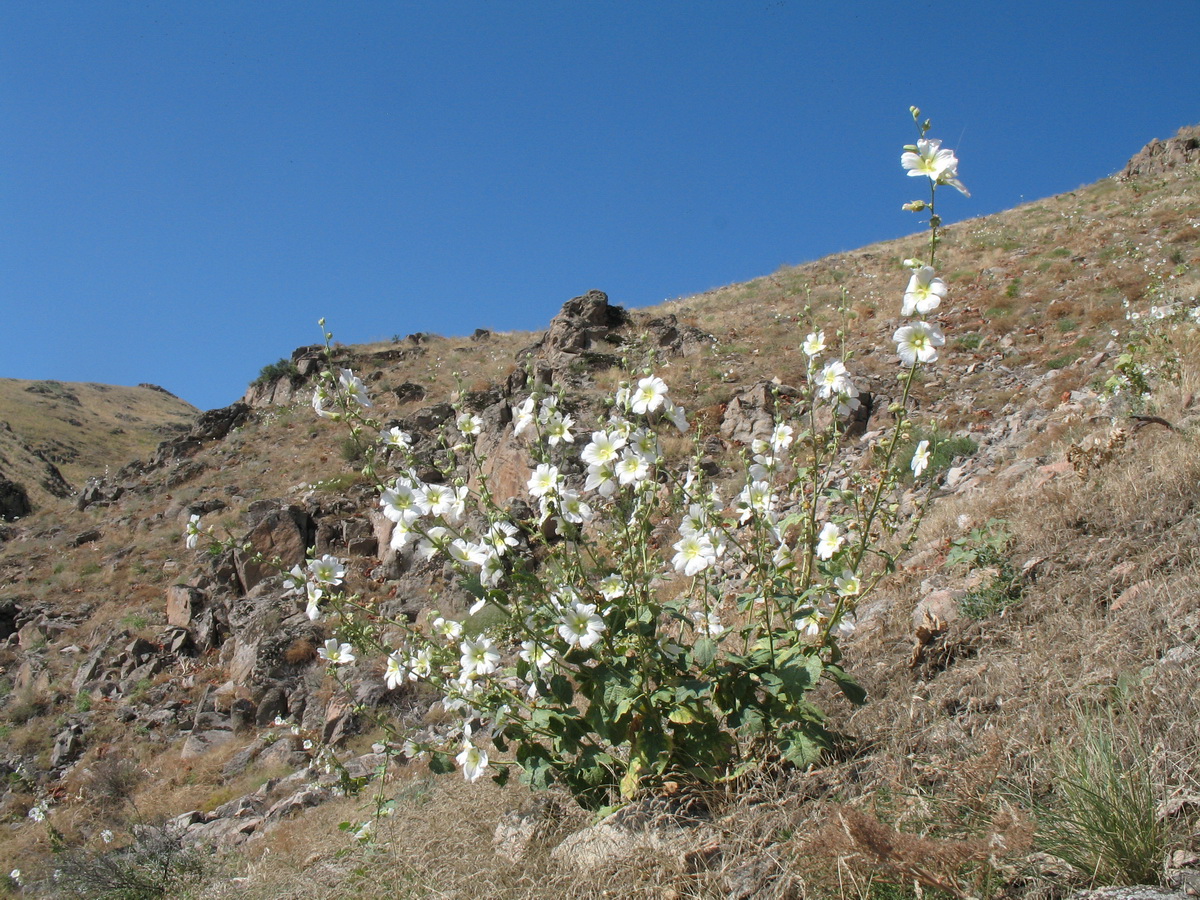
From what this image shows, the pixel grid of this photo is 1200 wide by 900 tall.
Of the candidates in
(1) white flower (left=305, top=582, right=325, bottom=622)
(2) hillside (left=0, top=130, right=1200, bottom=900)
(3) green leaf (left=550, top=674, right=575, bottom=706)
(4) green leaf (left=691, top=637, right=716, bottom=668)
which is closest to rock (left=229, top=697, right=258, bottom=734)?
(2) hillside (left=0, top=130, right=1200, bottom=900)

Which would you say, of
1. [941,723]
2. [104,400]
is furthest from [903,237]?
[104,400]

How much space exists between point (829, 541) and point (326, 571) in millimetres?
2102

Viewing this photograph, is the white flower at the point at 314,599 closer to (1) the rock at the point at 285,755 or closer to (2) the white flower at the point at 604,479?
(2) the white flower at the point at 604,479

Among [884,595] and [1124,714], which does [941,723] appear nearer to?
[1124,714]

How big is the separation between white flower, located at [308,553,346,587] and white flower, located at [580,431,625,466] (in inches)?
49.0

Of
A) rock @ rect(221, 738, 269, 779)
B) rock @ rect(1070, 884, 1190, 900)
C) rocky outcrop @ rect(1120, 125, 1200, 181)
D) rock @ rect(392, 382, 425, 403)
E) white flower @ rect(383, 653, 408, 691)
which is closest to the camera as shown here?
rock @ rect(1070, 884, 1190, 900)

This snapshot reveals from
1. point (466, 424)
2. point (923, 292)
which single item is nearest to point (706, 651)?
point (466, 424)

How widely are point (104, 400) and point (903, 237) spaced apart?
74949mm

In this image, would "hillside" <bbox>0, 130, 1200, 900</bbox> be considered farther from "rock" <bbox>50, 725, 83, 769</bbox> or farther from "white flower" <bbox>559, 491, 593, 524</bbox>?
"white flower" <bbox>559, 491, 593, 524</bbox>

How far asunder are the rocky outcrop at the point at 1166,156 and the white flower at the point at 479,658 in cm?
2936

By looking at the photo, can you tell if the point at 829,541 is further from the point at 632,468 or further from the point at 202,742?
the point at 202,742

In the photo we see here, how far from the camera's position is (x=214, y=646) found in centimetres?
1140

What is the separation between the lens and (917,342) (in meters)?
2.13

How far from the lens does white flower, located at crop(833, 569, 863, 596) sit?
234 cm
